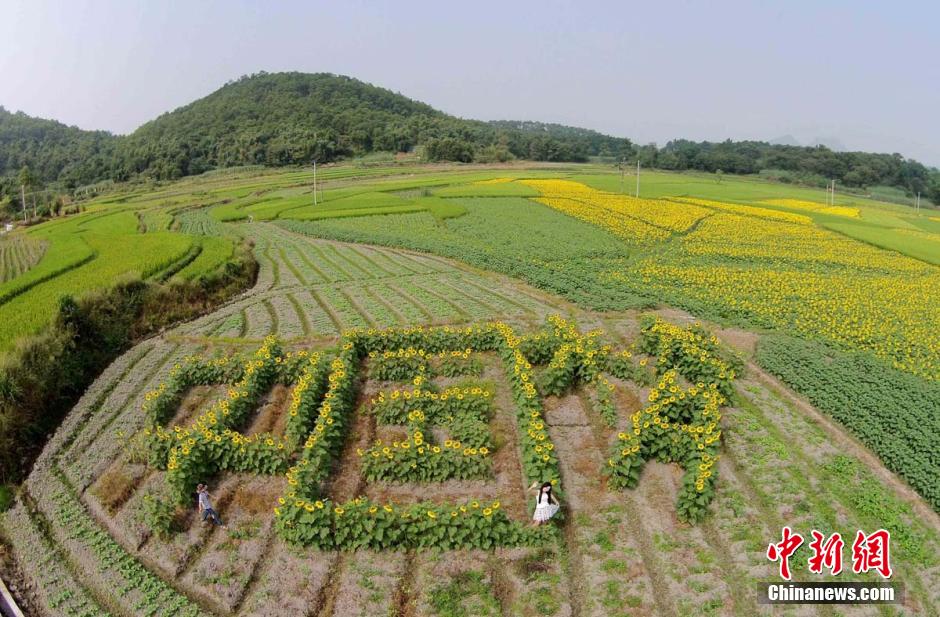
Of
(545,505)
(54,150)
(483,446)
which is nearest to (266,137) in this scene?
(54,150)

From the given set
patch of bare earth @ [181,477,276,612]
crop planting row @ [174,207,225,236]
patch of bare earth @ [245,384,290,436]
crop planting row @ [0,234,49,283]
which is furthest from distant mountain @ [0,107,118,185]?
patch of bare earth @ [181,477,276,612]

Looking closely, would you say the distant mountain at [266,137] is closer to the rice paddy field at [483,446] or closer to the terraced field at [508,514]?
the rice paddy field at [483,446]

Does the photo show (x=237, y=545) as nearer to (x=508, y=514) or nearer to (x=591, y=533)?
(x=508, y=514)

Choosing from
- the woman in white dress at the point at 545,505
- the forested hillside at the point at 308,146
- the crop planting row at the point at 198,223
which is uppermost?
the forested hillside at the point at 308,146

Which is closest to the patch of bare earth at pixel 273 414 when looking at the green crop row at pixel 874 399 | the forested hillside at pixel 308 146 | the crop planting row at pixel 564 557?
the crop planting row at pixel 564 557

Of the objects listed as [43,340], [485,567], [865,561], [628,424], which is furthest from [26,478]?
[865,561]

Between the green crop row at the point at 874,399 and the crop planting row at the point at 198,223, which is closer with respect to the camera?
the green crop row at the point at 874,399

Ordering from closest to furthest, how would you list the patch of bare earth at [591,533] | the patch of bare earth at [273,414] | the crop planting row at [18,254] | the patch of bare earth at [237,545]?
1. the patch of bare earth at [591,533]
2. the patch of bare earth at [237,545]
3. the patch of bare earth at [273,414]
4. the crop planting row at [18,254]
